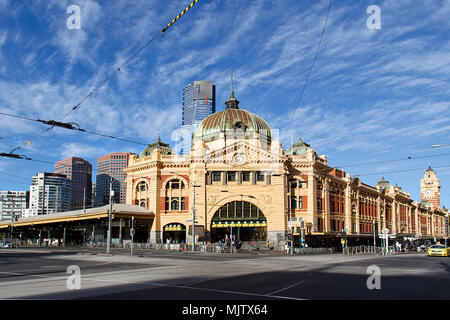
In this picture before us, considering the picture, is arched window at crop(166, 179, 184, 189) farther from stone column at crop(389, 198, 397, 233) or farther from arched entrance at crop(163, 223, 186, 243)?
stone column at crop(389, 198, 397, 233)

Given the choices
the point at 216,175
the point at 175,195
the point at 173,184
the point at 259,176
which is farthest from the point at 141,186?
the point at 259,176

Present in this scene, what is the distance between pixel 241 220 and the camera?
60.6 metres

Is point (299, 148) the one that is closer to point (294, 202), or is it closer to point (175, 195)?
point (294, 202)

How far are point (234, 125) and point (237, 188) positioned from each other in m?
10.7

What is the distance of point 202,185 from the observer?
200ft

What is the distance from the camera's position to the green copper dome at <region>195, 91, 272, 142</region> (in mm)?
65812

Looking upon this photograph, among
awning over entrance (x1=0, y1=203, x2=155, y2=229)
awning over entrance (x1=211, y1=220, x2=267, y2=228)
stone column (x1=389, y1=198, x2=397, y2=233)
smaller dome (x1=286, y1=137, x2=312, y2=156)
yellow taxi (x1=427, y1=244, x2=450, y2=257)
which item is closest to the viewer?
yellow taxi (x1=427, y1=244, x2=450, y2=257)

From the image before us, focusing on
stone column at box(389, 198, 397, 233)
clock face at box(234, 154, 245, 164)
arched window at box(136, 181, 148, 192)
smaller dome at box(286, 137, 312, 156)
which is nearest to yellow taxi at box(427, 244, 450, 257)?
clock face at box(234, 154, 245, 164)

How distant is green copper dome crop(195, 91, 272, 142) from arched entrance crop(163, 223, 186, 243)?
14.7 meters

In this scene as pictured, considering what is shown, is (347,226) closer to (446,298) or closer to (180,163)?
(180,163)

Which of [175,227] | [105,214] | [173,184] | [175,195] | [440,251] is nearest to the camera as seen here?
[440,251]

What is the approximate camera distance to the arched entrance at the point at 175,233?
208 feet

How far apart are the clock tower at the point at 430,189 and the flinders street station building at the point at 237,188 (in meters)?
110

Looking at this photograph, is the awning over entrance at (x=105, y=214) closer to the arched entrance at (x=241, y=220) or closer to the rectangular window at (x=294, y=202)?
the arched entrance at (x=241, y=220)
